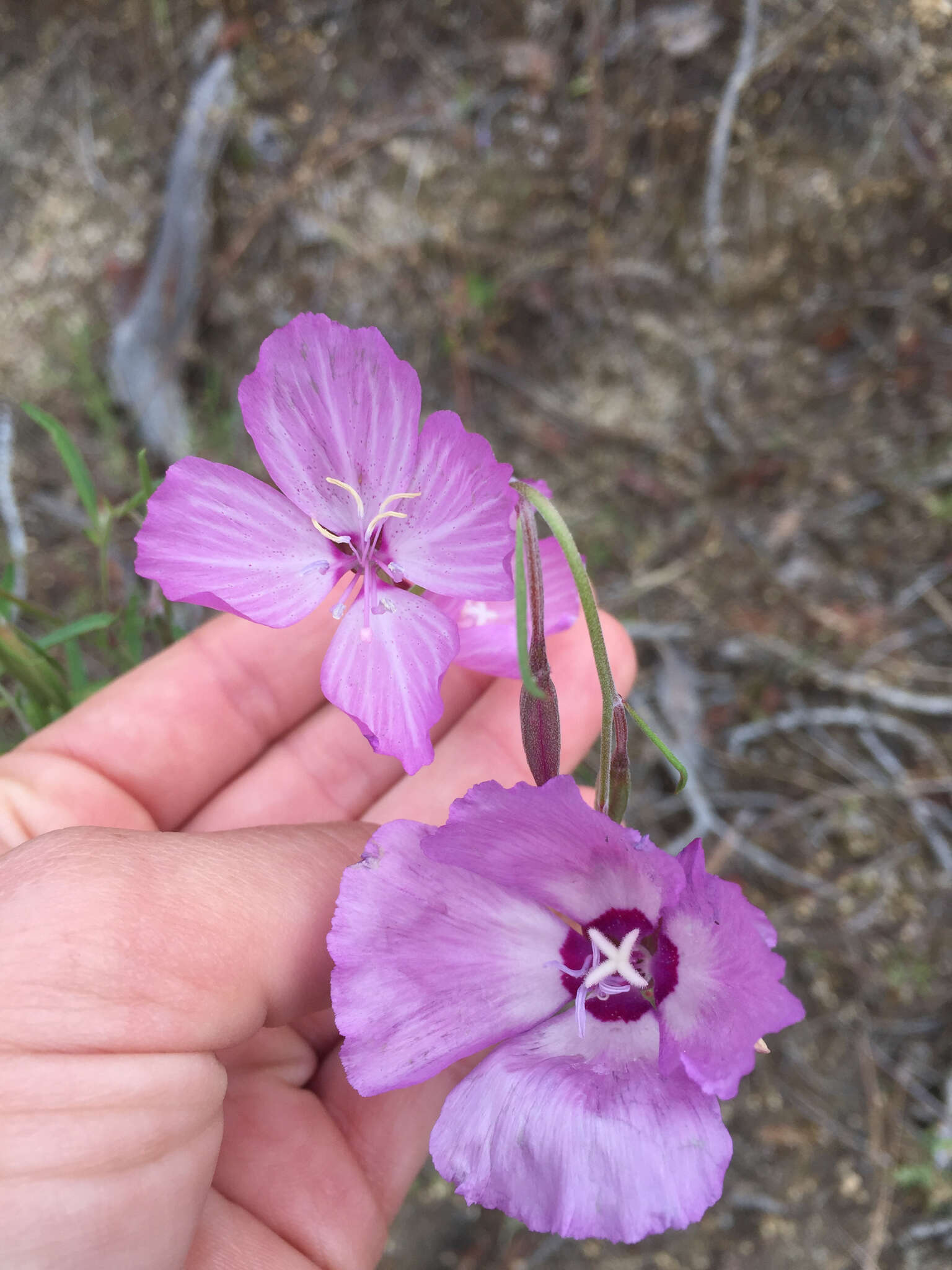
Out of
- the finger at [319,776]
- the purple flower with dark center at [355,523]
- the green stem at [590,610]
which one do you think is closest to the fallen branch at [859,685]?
the finger at [319,776]

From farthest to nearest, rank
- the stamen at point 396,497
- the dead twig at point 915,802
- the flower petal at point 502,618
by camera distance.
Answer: the dead twig at point 915,802, the flower petal at point 502,618, the stamen at point 396,497

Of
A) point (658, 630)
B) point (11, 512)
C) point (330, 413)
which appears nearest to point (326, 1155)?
point (330, 413)

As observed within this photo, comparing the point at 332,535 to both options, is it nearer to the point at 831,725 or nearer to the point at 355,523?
the point at 355,523

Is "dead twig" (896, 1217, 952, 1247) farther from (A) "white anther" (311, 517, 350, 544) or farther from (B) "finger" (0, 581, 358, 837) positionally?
(A) "white anther" (311, 517, 350, 544)

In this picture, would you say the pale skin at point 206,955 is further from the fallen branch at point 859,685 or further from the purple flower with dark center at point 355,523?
the fallen branch at point 859,685

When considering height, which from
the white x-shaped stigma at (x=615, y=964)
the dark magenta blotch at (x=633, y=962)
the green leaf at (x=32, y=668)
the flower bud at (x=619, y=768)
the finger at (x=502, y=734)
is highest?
the green leaf at (x=32, y=668)

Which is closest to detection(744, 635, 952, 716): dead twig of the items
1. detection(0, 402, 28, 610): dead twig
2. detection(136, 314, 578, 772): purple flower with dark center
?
detection(136, 314, 578, 772): purple flower with dark center

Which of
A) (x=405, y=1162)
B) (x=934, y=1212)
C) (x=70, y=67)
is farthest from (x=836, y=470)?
(x=70, y=67)
